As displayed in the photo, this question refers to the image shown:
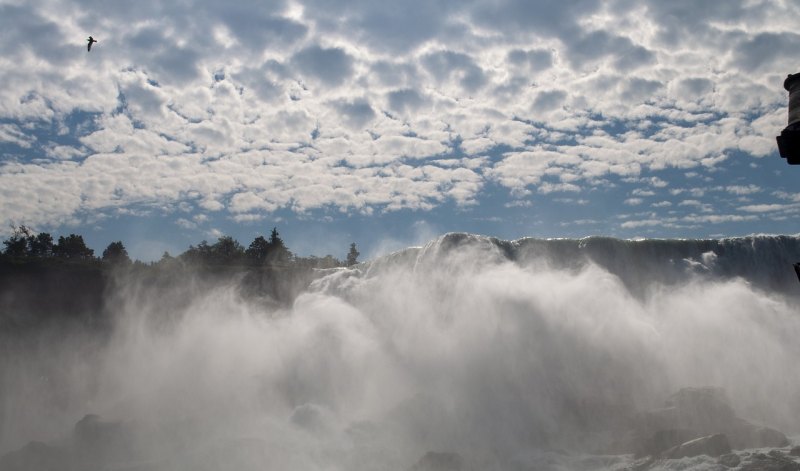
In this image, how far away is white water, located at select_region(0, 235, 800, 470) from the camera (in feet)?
77.3

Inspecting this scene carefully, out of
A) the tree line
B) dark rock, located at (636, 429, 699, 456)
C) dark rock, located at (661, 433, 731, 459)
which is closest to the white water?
dark rock, located at (661, 433, 731, 459)

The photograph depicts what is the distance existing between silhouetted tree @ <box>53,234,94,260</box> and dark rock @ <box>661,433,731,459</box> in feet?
243

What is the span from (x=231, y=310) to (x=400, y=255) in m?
12.0

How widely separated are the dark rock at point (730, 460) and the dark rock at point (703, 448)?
253mm

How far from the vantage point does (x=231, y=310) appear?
4028cm

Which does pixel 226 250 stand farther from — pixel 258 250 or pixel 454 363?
pixel 454 363

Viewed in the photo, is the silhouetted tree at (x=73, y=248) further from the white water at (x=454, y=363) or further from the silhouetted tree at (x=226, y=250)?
the white water at (x=454, y=363)

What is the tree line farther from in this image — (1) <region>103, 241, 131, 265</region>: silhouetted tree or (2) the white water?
(2) the white water

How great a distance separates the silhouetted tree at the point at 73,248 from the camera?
78.0m

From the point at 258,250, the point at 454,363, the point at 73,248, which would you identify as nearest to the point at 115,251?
the point at 73,248

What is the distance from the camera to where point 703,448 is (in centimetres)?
1983

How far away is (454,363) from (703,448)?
10.4m

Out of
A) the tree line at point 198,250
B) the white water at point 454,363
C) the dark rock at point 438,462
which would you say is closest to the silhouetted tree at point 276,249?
the tree line at point 198,250

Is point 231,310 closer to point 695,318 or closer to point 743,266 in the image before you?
→ point 695,318
